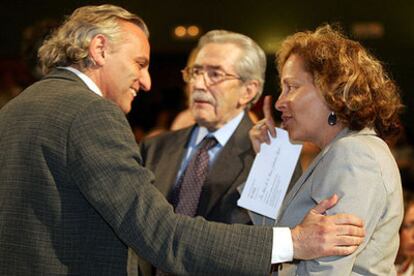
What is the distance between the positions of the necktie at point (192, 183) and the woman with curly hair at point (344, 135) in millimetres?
772

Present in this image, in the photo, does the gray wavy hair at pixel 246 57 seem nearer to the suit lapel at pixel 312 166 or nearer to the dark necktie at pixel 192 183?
the dark necktie at pixel 192 183

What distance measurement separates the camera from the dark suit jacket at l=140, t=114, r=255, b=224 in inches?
125

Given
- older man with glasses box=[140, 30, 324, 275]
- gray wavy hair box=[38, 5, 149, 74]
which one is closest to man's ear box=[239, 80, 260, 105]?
older man with glasses box=[140, 30, 324, 275]

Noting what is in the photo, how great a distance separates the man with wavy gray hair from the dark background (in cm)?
445

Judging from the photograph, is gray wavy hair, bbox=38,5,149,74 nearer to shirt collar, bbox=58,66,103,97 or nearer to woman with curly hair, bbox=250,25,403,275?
shirt collar, bbox=58,66,103,97

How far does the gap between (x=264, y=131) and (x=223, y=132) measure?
1.38 ft

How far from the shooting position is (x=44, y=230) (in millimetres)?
2250

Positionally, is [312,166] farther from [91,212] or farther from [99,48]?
[99,48]

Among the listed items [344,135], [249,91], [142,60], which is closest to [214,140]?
[249,91]

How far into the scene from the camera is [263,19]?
23.8ft

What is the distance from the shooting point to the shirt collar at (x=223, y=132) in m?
3.46

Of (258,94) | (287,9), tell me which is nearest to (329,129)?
(258,94)

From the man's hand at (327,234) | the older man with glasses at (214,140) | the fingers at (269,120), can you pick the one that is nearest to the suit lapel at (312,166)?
the man's hand at (327,234)

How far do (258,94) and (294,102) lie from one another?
1211 mm
